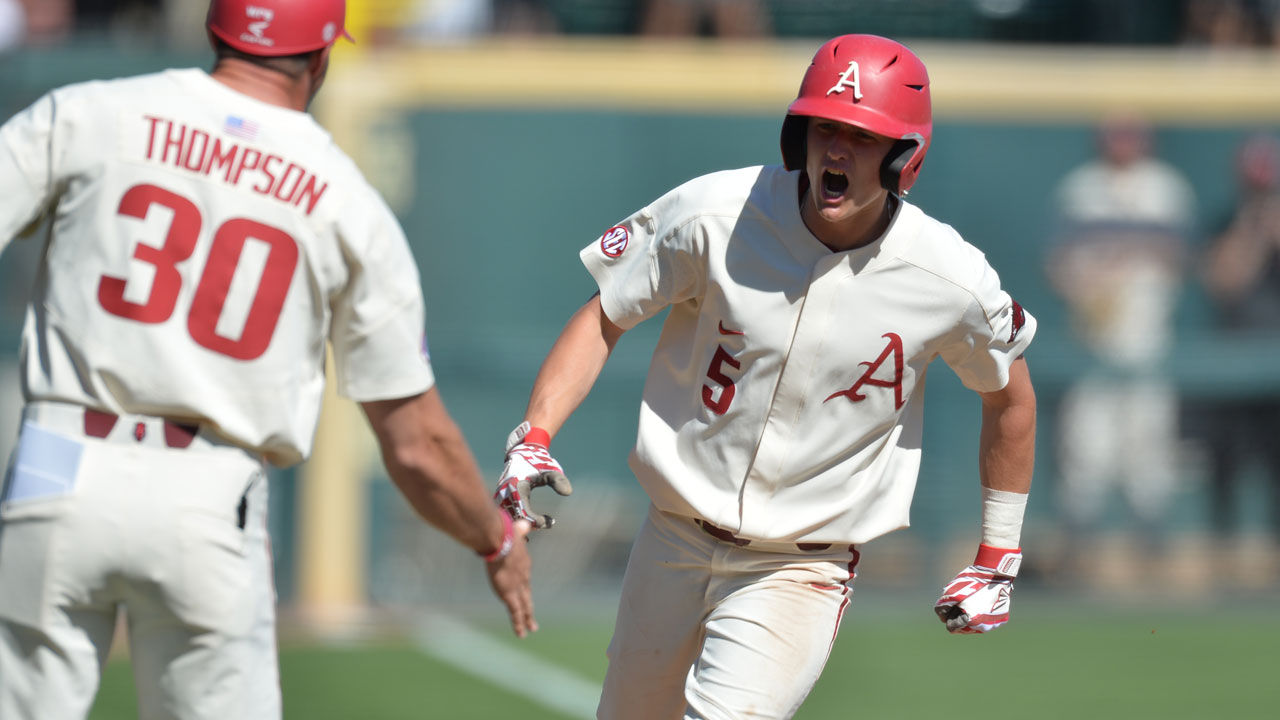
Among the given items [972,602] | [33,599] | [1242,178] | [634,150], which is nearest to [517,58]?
[634,150]

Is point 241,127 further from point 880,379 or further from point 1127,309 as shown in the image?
point 1127,309

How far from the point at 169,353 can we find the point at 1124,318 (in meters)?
10.1

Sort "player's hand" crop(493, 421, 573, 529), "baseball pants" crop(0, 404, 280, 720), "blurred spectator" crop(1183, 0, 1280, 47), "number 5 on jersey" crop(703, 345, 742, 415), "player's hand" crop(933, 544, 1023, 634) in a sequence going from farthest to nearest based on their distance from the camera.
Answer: "blurred spectator" crop(1183, 0, 1280, 47) → "player's hand" crop(933, 544, 1023, 634) → "number 5 on jersey" crop(703, 345, 742, 415) → "player's hand" crop(493, 421, 573, 529) → "baseball pants" crop(0, 404, 280, 720)

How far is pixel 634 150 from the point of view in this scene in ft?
40.8

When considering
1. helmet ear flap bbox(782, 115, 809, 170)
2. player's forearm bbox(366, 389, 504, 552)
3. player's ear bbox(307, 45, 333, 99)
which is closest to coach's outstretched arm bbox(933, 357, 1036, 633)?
helmet ear flap bbox(782, 115, 809, 170)

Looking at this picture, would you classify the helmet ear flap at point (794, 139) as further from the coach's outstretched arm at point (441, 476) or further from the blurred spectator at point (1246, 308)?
the blurred spectator at point (1246, 308)

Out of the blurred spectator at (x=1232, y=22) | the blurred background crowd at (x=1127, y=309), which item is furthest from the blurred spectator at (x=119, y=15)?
the blurred spectator at (x=1232, y=22)

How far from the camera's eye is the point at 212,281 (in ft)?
12.8

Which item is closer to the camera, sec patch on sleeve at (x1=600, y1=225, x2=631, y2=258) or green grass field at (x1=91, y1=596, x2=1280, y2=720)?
sec patch on sleeve at (x1=600, y1=225, x2=631, y2=258)

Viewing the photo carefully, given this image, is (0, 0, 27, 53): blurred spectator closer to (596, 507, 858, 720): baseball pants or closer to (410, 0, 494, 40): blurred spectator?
(410, 0, 494, 40): blurred spectator

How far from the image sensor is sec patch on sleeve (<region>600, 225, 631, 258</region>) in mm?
4812

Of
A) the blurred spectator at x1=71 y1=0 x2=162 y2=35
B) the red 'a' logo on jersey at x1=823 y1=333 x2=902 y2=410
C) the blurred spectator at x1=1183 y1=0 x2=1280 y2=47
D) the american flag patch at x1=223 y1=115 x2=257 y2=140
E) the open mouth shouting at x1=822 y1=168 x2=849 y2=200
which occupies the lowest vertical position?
the red 'a' logo on jersey at x1=823 y1=333 x2=902 y2=410

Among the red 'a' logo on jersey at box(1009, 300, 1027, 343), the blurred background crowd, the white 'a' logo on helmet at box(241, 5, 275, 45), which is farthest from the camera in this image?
the blurred background crowd

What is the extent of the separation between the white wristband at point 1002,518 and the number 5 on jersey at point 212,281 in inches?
91.9
